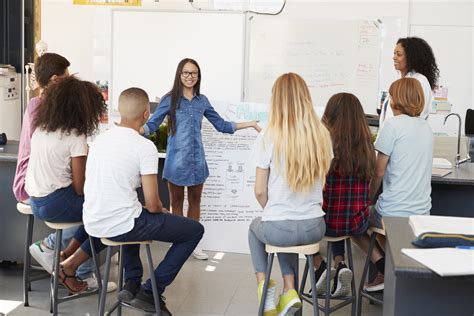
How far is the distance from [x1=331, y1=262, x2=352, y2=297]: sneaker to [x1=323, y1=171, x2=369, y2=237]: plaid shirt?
0.28m

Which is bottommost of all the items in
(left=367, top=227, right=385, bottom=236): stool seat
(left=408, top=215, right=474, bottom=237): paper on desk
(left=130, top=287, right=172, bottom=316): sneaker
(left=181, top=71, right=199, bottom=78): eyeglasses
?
(left=130, top=287, right=172, bottom=316): sneaker

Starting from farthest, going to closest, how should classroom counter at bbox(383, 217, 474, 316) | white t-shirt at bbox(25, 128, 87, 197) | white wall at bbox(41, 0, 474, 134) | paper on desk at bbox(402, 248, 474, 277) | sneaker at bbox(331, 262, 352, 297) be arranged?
white wall at bbox(41, 0, 474, 134) < sneaker at bbox(331, 262, 352, 297) < white t-shirt at bbox(25, 128, 87, 197) < classroom counter at bbox(383, 217, 474, 316) < paper on desk at bbox(402, 248, 474, 277)

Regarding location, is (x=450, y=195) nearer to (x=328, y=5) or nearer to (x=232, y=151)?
(x=232, y=151)

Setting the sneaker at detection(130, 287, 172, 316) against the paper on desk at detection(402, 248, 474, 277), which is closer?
the paper on desk at detection(402, 248, 474, 277)

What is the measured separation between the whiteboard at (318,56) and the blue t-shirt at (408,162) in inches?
143

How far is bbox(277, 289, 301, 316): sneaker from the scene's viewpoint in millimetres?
3547

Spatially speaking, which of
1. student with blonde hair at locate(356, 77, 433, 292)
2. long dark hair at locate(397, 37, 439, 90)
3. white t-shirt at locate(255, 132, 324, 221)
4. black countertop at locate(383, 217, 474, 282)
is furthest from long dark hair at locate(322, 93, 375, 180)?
long dark hair at locate(397, 37, 439, 90)

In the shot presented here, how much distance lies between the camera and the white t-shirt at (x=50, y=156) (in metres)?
3.87

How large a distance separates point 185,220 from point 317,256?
0.82m

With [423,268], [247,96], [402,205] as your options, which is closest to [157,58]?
[247,96]

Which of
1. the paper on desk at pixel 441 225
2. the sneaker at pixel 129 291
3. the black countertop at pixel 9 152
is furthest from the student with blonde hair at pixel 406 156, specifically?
the black countertop at pixel 9 152

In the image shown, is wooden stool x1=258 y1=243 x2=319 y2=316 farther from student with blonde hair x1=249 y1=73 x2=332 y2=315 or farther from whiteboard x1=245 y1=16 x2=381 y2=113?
whiteboard x1=245 y1=16 x2=381 y2=113

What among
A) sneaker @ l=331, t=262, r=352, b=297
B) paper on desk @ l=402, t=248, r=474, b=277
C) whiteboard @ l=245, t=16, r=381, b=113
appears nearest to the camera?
paper on desk @ l=402, t=248, r=474, b=277

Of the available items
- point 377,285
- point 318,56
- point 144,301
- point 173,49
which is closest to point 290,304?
point 144,301
